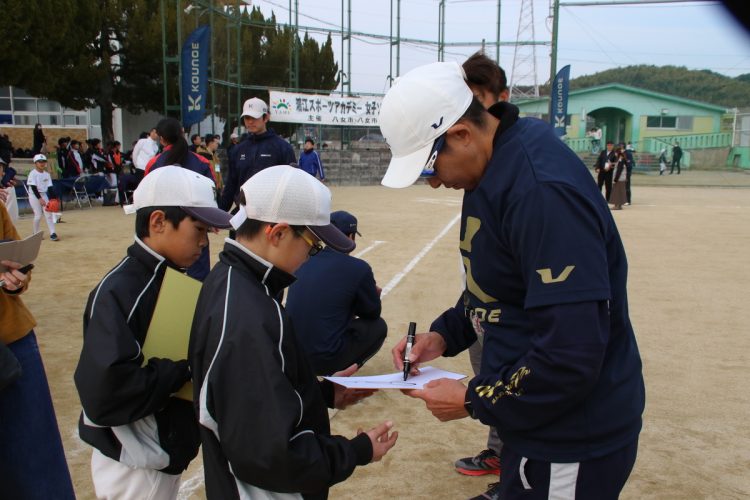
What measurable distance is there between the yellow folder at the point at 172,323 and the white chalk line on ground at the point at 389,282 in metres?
1.50

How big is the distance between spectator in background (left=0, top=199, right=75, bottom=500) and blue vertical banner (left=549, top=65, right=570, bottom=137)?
77.5ft

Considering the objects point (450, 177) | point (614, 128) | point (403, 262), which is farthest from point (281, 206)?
point (614, 128)

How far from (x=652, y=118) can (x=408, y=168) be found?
47.5m

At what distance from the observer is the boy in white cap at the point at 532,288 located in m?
1.52

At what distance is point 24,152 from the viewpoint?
2888cm

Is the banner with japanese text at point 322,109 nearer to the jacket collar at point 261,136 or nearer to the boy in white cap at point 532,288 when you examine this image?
the jacket collar at point 261,136

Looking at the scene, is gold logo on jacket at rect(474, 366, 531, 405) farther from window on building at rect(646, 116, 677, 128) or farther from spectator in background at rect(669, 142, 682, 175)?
window on building at rect(646, 116, 677, 128)

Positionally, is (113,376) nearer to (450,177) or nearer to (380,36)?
(450,177)

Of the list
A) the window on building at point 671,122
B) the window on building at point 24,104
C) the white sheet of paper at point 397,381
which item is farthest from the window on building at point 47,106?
the window on building at point 671,122

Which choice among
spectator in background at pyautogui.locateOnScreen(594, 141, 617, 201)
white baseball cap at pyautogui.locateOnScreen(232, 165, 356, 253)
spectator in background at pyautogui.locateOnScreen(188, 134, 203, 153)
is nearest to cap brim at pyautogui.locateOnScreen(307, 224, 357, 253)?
white baseball cap at pyautogui.locateOnScreen(232, 165, 356, 253)

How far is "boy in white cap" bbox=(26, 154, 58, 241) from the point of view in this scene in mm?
A: 11562

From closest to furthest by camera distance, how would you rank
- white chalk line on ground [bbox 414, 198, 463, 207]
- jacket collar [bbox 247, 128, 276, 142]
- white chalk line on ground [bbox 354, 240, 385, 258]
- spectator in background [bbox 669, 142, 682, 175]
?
jacket collar [bbox 247, 128, 276, 142], white chalk line on ground [bbox 354, 240, 385, 258], white chalk line on ground [bbox 414, 198, 463, 207], spectator in background [bbox 669, 142, 682, 175]

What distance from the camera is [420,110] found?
172 centimetres

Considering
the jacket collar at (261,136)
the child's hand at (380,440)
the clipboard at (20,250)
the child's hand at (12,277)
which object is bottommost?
the child's hand at (380,440)
